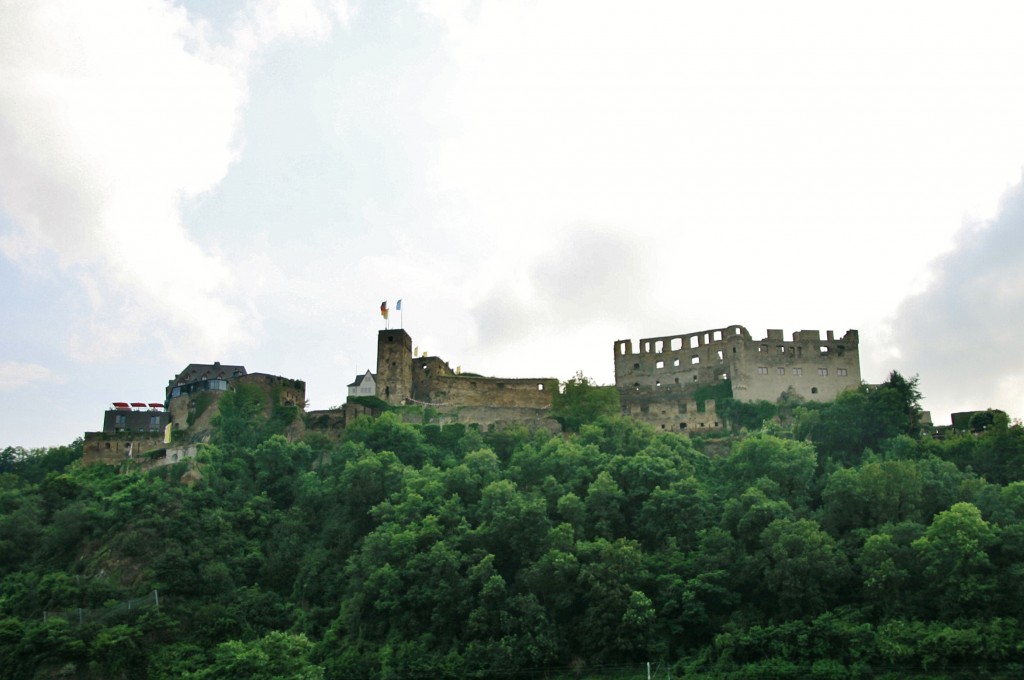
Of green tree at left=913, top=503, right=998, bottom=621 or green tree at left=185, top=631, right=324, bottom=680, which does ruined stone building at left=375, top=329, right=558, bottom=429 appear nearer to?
green tree at left=185, top=631, right=324, bottom=680

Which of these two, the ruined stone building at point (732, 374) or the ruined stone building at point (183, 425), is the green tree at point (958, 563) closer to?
the ruined stone building at point (732, 374)

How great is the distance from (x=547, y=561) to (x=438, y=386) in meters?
32.1

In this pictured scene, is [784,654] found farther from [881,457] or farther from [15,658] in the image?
[15,658]

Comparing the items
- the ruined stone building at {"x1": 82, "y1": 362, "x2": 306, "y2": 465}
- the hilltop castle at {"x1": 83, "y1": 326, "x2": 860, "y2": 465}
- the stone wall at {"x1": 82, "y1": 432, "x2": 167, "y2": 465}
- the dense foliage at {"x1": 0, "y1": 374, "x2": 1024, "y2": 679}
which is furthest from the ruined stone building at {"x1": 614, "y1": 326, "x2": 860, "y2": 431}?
the stone wall at {"x1": 82, "y1": 432, "x2": 167, "y2": 465}

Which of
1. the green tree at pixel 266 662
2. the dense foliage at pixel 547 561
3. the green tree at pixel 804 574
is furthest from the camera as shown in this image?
the green tree at pixel 804 574

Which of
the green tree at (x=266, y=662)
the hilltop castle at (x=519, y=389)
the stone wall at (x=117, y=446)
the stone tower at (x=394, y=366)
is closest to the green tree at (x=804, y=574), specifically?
the green tree at (x=266, y=662)

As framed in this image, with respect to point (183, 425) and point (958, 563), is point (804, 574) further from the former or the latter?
point (183, 425)

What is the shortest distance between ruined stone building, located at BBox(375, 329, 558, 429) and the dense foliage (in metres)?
13.4

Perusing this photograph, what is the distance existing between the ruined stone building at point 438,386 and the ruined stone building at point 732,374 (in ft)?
23.1

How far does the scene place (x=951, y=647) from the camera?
40.9 meters

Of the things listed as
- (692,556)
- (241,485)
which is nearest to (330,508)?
(241,485)

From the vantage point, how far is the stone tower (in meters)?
77.0

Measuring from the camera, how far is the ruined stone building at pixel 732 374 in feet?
245

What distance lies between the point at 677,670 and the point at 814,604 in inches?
261
